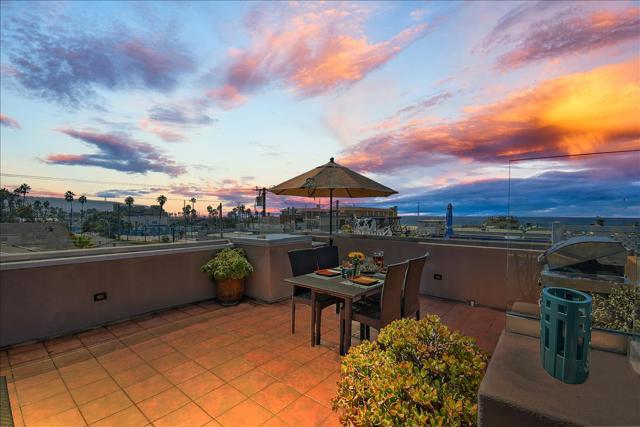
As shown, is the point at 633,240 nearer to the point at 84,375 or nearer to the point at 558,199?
the point at 558,199

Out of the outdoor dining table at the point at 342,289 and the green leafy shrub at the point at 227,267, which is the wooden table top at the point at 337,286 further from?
the green leafy shrub at the point at 227,267

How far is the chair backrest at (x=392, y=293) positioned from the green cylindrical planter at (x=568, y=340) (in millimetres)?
1703

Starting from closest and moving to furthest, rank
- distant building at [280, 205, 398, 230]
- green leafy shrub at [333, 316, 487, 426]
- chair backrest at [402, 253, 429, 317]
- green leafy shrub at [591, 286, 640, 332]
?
green leafy shrub at [333, 316, 487, 426] → green leafy shrub at [591, 286, 640, 332] → chair backrest at [402, 253, 429, 317] → distant building at [280, 205, 398, 230]

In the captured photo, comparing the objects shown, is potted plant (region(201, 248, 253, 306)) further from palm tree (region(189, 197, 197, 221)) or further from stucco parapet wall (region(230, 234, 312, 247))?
palm tree (region(189, 197, 197, 221))

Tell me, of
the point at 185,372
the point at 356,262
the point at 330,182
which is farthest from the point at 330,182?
the point at 185,372

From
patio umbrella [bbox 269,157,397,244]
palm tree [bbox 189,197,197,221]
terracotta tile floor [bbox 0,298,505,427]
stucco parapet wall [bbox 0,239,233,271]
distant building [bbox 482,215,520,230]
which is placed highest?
patio umbrella [bbox 269,157,397,244]

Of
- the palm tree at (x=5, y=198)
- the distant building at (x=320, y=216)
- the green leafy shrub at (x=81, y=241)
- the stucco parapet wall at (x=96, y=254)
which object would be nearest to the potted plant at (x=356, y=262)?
the stucco parapet wall at (x=96, y=254)

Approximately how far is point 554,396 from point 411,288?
93.8 inches

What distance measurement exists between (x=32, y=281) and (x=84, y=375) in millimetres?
1451

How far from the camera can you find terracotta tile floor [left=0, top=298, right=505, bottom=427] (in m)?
2.14

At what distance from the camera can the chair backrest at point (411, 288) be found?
3090mm

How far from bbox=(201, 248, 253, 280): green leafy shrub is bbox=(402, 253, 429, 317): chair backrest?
2.56 m

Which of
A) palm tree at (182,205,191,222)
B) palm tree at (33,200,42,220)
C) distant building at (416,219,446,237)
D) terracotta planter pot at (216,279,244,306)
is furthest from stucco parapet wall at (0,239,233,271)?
distant building at (416,219,446,237)

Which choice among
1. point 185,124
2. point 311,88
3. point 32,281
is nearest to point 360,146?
point 311,88
